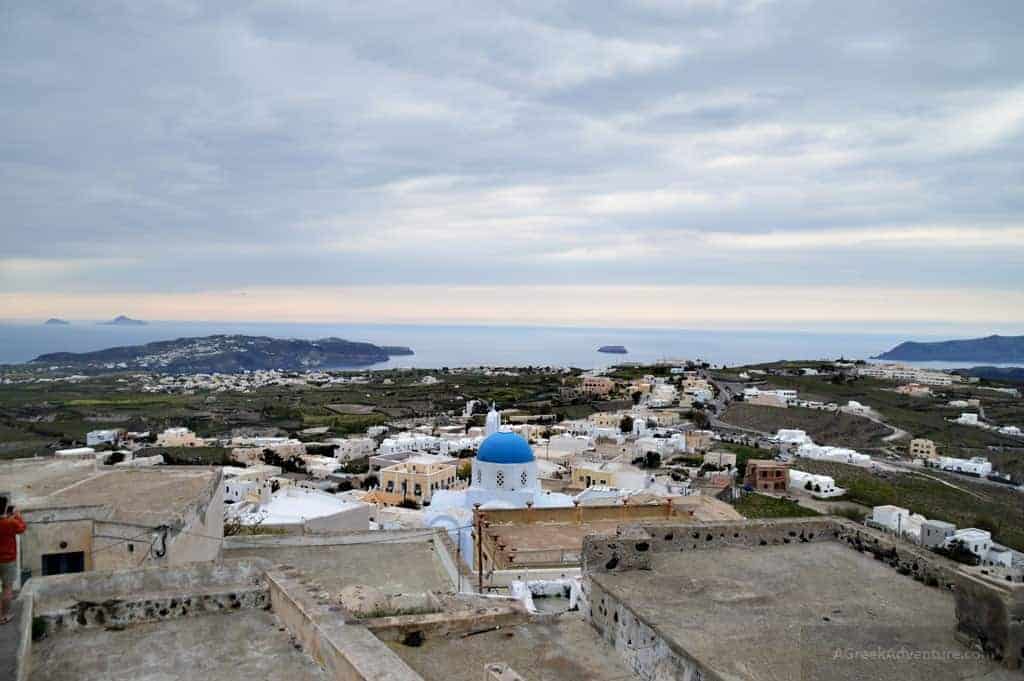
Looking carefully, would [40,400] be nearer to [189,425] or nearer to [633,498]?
[189,425]

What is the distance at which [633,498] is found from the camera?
23953mm

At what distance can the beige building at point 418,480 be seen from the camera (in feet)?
115

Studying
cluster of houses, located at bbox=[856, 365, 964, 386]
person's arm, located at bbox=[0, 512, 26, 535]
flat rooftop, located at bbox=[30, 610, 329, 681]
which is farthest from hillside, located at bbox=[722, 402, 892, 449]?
person's arm, located at bbox=[0, 512, 26, 535]

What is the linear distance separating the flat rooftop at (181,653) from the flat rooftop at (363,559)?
620 cm

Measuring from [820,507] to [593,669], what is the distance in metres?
32.9

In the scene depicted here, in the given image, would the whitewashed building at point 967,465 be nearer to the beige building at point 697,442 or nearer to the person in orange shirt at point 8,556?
the beige building at point 697,442

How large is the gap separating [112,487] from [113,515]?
7.75 feet

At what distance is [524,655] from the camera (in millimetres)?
5582

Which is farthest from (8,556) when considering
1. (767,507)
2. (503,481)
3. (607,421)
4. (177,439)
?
(607,421)

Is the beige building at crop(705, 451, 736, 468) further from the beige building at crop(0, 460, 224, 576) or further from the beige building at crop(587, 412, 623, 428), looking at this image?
the beige building at crop(0, 460, 224, 576)

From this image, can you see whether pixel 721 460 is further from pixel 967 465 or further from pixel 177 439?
pixel 177 439

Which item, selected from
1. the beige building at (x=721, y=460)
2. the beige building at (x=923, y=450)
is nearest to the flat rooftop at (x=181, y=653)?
the beige building at (x=721, y=460)

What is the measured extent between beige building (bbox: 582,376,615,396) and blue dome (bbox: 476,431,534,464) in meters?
71.8

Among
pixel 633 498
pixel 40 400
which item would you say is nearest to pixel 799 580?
pixel 633 498
